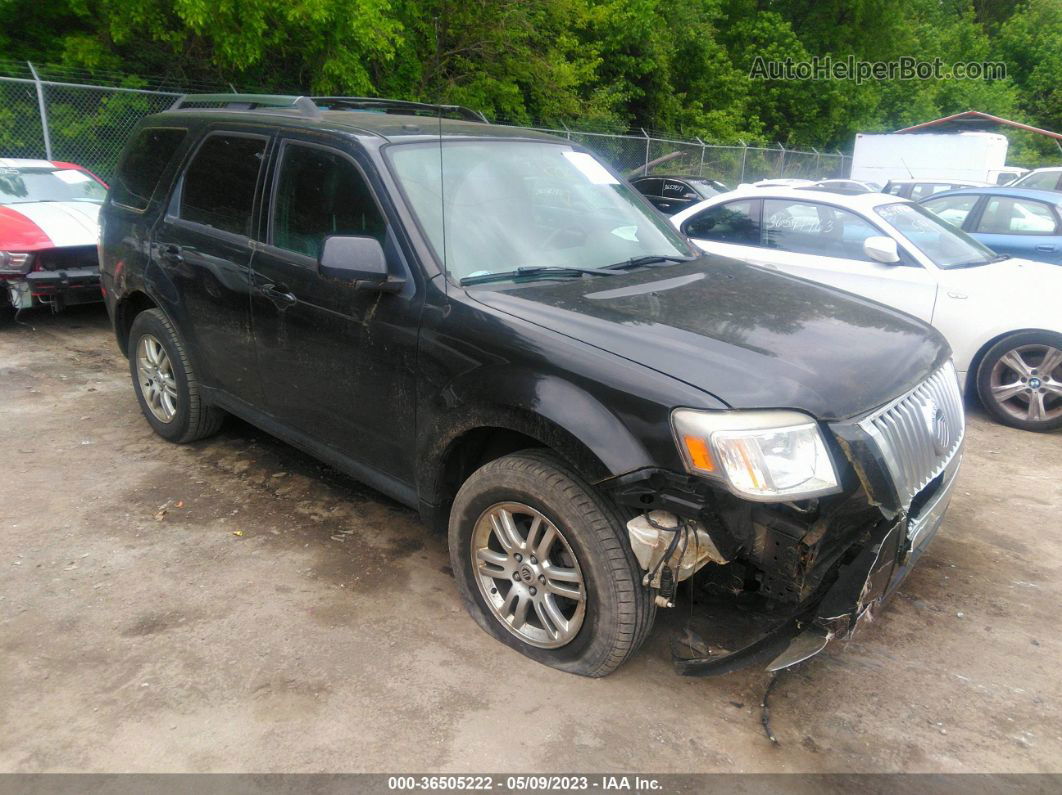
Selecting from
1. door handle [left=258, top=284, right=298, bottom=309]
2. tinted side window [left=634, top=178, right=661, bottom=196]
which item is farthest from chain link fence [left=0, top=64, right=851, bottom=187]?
door handle [left=258, top=284, right=298, bottom=309]

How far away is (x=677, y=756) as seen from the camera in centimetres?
260

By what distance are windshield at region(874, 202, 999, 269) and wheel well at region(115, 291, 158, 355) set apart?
5365mm

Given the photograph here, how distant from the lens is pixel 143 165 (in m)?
4.73

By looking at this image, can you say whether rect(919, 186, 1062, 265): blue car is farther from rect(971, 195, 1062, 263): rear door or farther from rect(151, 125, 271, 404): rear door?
rect(151, 125, 271, 404): rear door

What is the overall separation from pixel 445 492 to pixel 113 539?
5.80 feet

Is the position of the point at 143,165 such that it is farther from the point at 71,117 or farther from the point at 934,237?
the point at 71,117

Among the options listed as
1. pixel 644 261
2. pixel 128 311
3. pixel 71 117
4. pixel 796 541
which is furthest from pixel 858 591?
pixel 71 117

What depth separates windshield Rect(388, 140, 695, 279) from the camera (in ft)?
10.8

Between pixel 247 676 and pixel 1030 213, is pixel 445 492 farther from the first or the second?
pixel 1030 213

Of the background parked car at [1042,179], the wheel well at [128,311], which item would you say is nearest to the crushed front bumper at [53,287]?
the wheel well at [128,311]

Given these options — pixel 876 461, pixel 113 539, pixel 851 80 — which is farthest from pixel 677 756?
pixel 851 80

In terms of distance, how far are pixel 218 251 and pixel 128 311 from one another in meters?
1.40

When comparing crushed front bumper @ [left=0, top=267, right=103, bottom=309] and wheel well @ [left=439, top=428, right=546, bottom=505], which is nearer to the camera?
wheel well @ [left=439, top=428, right=546, bottom=505]

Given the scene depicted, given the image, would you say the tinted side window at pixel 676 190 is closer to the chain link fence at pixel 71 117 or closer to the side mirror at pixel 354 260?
the chain link fence at pixel 71 117
